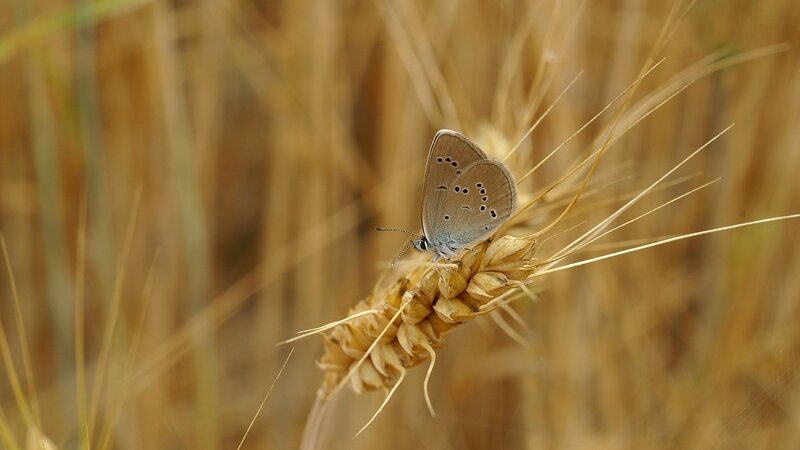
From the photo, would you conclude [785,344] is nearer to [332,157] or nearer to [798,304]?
[798,304]

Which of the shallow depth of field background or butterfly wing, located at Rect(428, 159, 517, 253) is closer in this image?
butterfly wing, located at Rect(428, 159, 517, 253)

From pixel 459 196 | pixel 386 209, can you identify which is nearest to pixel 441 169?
pixel 459 196

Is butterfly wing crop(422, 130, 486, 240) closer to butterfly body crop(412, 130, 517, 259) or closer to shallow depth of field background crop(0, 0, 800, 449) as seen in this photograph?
butterfly body crop(412, 130, 517, 259)

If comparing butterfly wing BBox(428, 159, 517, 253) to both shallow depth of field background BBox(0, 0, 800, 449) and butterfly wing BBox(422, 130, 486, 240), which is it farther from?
shallow depth of field background BBox(0, 0, 800, 449)

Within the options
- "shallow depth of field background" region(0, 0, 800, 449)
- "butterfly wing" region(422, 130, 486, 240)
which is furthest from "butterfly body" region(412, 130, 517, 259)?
"shallow depth of field background" region(0, 0, 800, 449)

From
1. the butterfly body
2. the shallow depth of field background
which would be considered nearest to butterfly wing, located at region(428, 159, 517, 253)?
the butterfly body

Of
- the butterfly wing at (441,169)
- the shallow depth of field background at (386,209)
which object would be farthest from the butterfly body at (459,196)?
the shallow depth of field background at (386,209)

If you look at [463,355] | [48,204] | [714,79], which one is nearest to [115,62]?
[48,204]
